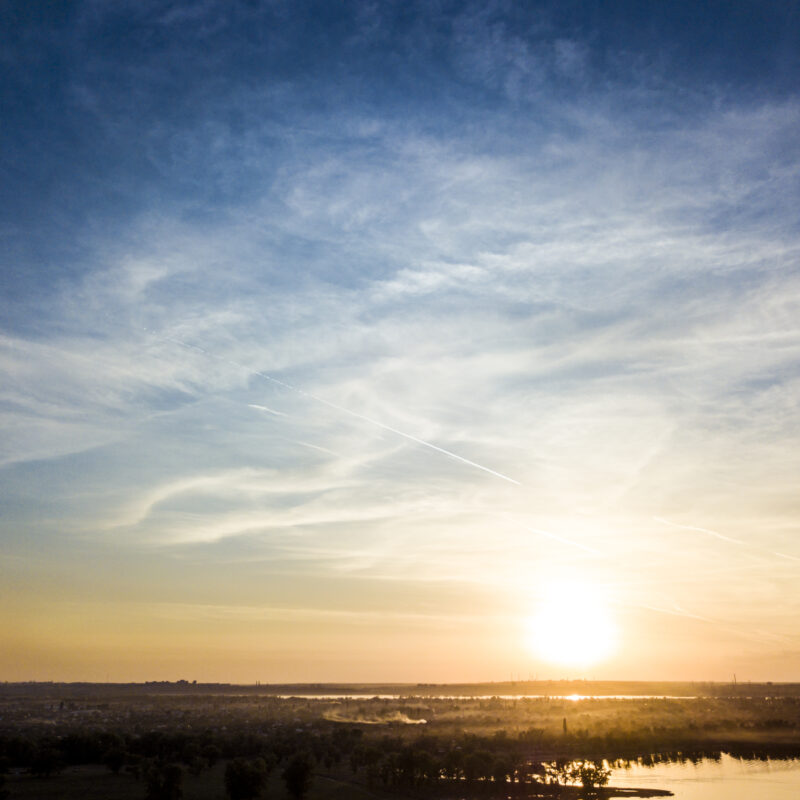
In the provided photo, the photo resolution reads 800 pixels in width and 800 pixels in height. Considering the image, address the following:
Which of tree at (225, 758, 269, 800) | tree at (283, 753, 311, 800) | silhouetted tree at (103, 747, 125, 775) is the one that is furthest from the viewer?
silhouetted tree at (103, 747, 125, 775)

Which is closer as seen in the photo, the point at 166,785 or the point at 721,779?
the point at 166,785

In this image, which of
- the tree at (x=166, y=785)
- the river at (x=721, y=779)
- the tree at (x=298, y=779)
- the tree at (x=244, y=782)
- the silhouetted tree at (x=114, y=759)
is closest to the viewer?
the tree at (x=166, y=785)

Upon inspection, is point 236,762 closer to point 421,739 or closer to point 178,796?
point 178,796

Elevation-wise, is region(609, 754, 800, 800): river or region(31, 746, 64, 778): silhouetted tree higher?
region(31, 746, 64, 778): silhouetted tree

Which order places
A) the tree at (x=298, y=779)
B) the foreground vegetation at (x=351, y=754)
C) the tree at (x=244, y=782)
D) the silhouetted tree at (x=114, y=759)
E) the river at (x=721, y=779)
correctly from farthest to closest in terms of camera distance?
1. the silhouetted tree at (x=114, y=759)
2. the river at (x=721, y=779)
3. the foreground vegetation at (x=351, y=754)
4. the tree at (x=298, y=779)
5. the tree at (x=244, y=782)

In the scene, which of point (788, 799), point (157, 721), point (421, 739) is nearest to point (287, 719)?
point (157, 721)

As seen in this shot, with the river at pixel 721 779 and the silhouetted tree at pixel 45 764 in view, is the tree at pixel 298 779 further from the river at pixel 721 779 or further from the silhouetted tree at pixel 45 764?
the river at pixel 721 779

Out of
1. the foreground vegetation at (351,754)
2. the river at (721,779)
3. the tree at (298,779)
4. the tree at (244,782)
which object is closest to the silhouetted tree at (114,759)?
the foreground vegetation at (351,754)

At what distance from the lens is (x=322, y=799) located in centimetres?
3953

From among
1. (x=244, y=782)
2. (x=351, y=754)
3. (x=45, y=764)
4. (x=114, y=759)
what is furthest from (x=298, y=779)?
(x=351, y=754)

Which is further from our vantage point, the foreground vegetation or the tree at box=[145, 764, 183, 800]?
the foreground vegetation

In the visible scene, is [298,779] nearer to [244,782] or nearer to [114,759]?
[244,782]

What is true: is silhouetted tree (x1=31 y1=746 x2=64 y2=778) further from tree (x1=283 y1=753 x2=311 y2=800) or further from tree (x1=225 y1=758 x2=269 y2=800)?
tree (x1=283 y1=753 x2=311 y2=800)

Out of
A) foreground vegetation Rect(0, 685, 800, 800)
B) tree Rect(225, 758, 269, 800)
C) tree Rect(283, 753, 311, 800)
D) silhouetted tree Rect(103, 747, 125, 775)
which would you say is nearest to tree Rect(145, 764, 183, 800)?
foreground vegetation Rect(0, 685, 800, 800)
